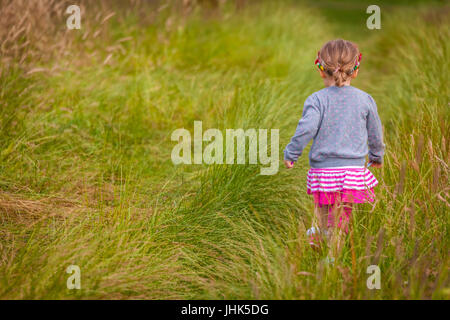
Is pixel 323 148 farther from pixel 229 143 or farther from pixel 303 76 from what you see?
pixel 303 76

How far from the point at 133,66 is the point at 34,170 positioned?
92.6 inches

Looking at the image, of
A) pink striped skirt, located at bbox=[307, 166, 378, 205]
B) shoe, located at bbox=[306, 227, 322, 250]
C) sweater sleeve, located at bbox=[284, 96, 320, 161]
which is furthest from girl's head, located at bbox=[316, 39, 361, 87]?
shoe, located at bbox=[306, 227, 322, 250]

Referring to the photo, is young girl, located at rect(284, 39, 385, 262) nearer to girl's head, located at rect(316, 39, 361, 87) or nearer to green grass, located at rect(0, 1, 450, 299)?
girl's head, located at rect(316, 39, 361, 87)

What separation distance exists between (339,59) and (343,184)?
0.69 m

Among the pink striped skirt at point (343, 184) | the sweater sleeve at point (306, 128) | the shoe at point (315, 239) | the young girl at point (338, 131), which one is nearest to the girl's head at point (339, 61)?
the young girl at point (338, 131)

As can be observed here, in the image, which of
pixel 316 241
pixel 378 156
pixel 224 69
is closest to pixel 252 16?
pixel 224 69

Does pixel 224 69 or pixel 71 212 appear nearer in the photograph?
pixel 71 212

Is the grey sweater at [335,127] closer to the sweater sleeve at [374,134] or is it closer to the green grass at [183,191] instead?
the sweater sleeve at [374,134]

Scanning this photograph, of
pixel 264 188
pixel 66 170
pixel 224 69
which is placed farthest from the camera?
pixel 224 69

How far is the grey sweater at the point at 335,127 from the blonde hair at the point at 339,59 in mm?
76

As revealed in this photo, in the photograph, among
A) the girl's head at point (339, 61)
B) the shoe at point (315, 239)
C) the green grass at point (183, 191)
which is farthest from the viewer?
the girl's head at point (339, 61)

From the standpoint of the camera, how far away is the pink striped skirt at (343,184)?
285 centimetres

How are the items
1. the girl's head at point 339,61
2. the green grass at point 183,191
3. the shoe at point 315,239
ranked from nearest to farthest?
the green grass at point 183,191 < the shoe at point 315,239 < the girl's head at point 339,61

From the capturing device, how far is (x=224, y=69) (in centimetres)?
604
